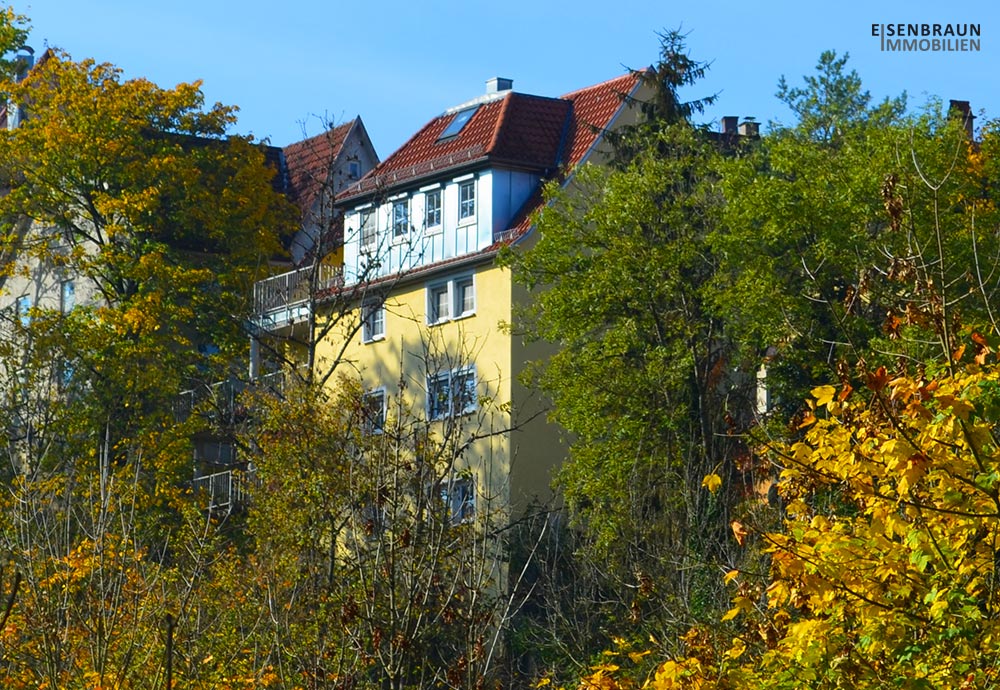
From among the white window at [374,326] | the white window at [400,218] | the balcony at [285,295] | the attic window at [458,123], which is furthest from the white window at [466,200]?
the balcony at [285,295]

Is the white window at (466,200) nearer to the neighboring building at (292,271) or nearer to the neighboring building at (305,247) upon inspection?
the neighboring building at (305,247)

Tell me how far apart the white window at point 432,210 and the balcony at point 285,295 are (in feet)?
9.81

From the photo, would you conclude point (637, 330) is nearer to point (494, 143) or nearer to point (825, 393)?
point (494, 143)

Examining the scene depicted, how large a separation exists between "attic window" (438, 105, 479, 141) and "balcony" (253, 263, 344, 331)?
14.7 ft

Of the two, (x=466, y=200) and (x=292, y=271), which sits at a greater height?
(x=466, y=200)

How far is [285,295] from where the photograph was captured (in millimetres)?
51688

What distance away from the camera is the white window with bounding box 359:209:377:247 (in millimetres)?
50597

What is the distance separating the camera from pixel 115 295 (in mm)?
51562

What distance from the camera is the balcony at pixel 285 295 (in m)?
51.3

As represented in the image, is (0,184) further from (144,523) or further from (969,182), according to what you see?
(969,182)

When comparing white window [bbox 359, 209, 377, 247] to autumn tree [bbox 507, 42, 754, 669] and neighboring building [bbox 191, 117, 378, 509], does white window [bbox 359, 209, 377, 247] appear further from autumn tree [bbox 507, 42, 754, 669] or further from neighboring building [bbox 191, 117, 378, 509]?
autumn tree [bbox 507, 42, 754, 669]

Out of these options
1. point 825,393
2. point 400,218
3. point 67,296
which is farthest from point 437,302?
point 825,393

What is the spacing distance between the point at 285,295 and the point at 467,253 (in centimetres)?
652

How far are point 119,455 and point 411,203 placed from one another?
9.75 m
